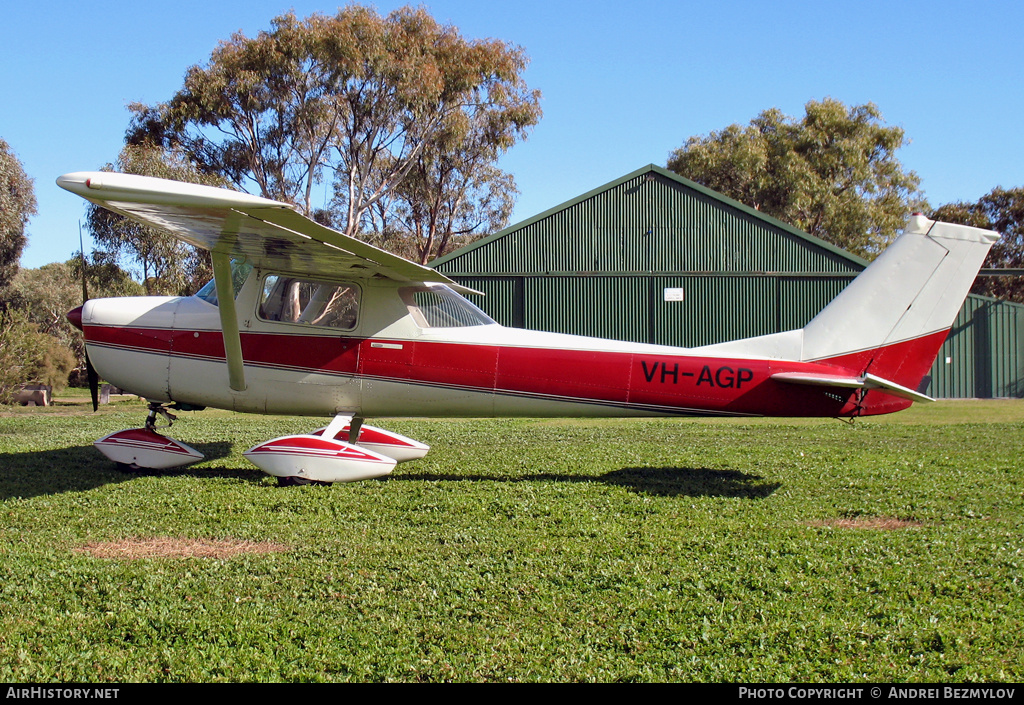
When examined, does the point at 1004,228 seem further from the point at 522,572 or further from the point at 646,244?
the point at 522,572

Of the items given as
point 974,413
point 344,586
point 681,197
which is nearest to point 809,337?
point 344,586

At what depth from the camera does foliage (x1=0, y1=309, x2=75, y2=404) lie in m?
18.9

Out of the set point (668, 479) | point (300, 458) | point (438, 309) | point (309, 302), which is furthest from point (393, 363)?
point (668, 479)

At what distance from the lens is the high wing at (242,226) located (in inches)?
229

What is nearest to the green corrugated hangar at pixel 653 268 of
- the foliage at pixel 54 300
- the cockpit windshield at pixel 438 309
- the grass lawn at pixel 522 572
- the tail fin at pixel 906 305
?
the grass lawn at pixel 522 572

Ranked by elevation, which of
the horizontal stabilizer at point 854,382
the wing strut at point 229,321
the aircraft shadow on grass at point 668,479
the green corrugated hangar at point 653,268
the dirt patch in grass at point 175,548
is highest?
the green corrugated hangar at point 653,268

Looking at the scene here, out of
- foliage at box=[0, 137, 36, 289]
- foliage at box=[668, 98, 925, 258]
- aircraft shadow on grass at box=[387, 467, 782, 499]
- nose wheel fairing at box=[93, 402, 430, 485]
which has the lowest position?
aircraft shadow on grass at box=[387, 467, 782, 499]

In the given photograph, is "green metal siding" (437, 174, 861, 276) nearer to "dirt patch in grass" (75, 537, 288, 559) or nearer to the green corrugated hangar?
the green corrugated hangar

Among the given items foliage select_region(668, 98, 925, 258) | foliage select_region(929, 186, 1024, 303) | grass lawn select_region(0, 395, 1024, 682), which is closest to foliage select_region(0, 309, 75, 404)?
grass lawn select_region(0, 395, 1024, 682)

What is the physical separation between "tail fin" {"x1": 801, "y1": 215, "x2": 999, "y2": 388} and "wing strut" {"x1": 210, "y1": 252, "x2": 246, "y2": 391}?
19.3 ft

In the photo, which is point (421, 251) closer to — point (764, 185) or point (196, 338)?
point (764, 185)

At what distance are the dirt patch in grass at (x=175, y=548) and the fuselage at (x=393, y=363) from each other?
9.54 ft

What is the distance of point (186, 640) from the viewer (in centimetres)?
384

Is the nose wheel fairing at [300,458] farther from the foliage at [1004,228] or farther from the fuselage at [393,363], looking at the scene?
the foliage at [1004,228]
